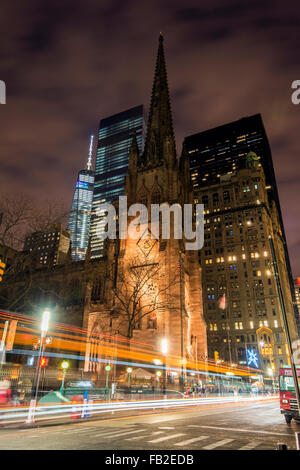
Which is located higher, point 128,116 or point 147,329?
point 128,116

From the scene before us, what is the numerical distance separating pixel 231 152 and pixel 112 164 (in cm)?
6993

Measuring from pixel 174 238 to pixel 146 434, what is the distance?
35.5 meters

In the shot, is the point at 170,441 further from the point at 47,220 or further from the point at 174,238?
the point at 174,238

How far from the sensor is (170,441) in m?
8.89

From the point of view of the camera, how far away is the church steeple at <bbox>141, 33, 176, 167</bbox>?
5397 cm

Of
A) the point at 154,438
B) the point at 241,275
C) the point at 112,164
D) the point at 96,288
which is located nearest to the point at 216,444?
the point at 154,438

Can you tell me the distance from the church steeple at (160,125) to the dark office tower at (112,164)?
10090 cm

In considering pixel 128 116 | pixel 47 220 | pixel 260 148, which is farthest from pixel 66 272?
pixel 128 116

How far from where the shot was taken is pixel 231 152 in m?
163

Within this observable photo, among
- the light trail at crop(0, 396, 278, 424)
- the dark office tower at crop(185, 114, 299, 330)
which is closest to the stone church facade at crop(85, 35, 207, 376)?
the light trail at crop(0, 396, 278, 424)

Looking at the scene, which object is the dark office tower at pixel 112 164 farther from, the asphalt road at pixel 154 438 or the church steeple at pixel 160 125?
the asphalt road at pixel 154 438

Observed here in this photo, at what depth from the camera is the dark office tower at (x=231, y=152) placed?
513 ft

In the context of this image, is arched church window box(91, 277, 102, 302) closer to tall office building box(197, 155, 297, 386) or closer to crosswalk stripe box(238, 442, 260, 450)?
crosswalk stripe box(238, 442, 260, 450)

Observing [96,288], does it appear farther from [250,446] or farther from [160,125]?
[250,446]
